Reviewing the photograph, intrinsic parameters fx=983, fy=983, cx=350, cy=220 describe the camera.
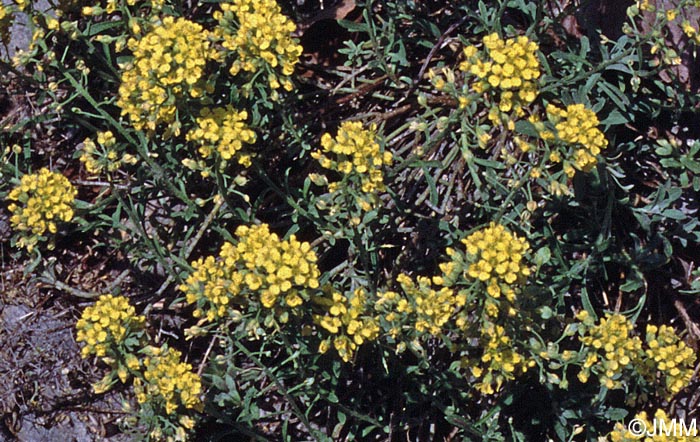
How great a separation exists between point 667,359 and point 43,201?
8.00 feet

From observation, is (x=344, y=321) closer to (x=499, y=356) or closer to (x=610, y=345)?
(x=499, y=356)

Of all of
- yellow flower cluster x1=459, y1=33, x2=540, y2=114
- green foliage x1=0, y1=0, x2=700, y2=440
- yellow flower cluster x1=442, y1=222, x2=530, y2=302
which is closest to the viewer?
yellow flower cluster x1=442, y1=222, x2=530, y2=302

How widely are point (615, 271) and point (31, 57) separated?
8.63 feet

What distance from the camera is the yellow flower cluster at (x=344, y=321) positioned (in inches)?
137

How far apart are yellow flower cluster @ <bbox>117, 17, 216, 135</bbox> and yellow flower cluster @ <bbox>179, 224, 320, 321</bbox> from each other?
0.63m

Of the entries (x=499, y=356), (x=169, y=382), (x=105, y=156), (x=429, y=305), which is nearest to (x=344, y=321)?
(x=429, y=305)

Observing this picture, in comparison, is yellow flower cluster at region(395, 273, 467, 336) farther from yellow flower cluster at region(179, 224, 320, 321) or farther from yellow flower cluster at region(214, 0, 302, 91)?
yellow flower cluster at region(214, 0, 302, 91)

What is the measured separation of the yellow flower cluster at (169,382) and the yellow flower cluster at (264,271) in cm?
35

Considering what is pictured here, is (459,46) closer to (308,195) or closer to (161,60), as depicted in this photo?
(308,195)

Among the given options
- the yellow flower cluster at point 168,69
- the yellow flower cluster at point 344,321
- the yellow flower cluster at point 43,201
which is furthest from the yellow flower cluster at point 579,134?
the yellow flower cluster at point 43,201

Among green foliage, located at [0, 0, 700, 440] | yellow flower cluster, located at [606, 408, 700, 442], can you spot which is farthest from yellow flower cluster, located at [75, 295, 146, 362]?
yellow flower cluster, located at [606, 408, 700, 442]

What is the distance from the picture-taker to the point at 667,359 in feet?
11.6

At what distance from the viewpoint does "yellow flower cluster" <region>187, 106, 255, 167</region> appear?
3.69 metres

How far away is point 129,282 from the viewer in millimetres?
4531
